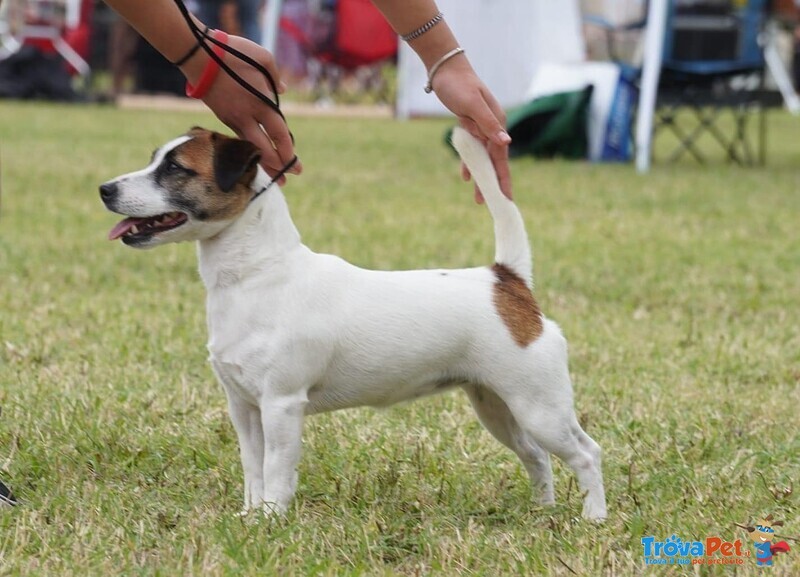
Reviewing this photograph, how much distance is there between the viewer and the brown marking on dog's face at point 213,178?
283 centimetres

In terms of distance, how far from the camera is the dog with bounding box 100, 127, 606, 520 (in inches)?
111

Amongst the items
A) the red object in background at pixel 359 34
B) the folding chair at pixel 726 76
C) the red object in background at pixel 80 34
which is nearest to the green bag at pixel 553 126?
the folding chair at pixel 726 76

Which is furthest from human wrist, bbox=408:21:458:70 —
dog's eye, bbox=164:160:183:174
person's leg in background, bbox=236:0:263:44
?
person's leg in background, bbox=236:0:263:44

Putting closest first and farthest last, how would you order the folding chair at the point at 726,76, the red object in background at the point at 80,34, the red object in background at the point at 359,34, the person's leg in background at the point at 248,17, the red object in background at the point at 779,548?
the red object in background at the point at 779,548 < the folding chair at the point at 726,76 < the red object in background at the point at 359,34 < the red object in background at the point at 80,34 < the person's leg in background at the point at 248,17

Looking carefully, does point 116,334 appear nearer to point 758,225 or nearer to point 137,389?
point 137,389

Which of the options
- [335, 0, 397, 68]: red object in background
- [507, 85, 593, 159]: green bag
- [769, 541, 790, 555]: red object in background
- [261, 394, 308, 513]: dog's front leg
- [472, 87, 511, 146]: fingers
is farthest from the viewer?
[335, 0, 397, 68]: red object in background

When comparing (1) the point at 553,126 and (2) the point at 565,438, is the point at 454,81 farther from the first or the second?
(1) the point at 553,126

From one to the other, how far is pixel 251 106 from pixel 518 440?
40.7 inches

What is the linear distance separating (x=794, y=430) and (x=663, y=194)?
5.56 meters

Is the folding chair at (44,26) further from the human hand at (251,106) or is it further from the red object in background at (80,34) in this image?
the human hand at (251,106)

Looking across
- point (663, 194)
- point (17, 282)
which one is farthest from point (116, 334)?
point (663, 194)

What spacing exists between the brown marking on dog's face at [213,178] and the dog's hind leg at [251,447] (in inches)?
18.0

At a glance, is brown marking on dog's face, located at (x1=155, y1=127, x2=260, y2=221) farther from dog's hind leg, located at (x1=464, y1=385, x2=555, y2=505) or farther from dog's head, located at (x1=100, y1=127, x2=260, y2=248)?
dog's hind leg, located at (x1=464, y1=385, x2=555, y2=505)

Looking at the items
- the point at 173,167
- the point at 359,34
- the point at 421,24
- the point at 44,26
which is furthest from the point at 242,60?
the point at 359,34
